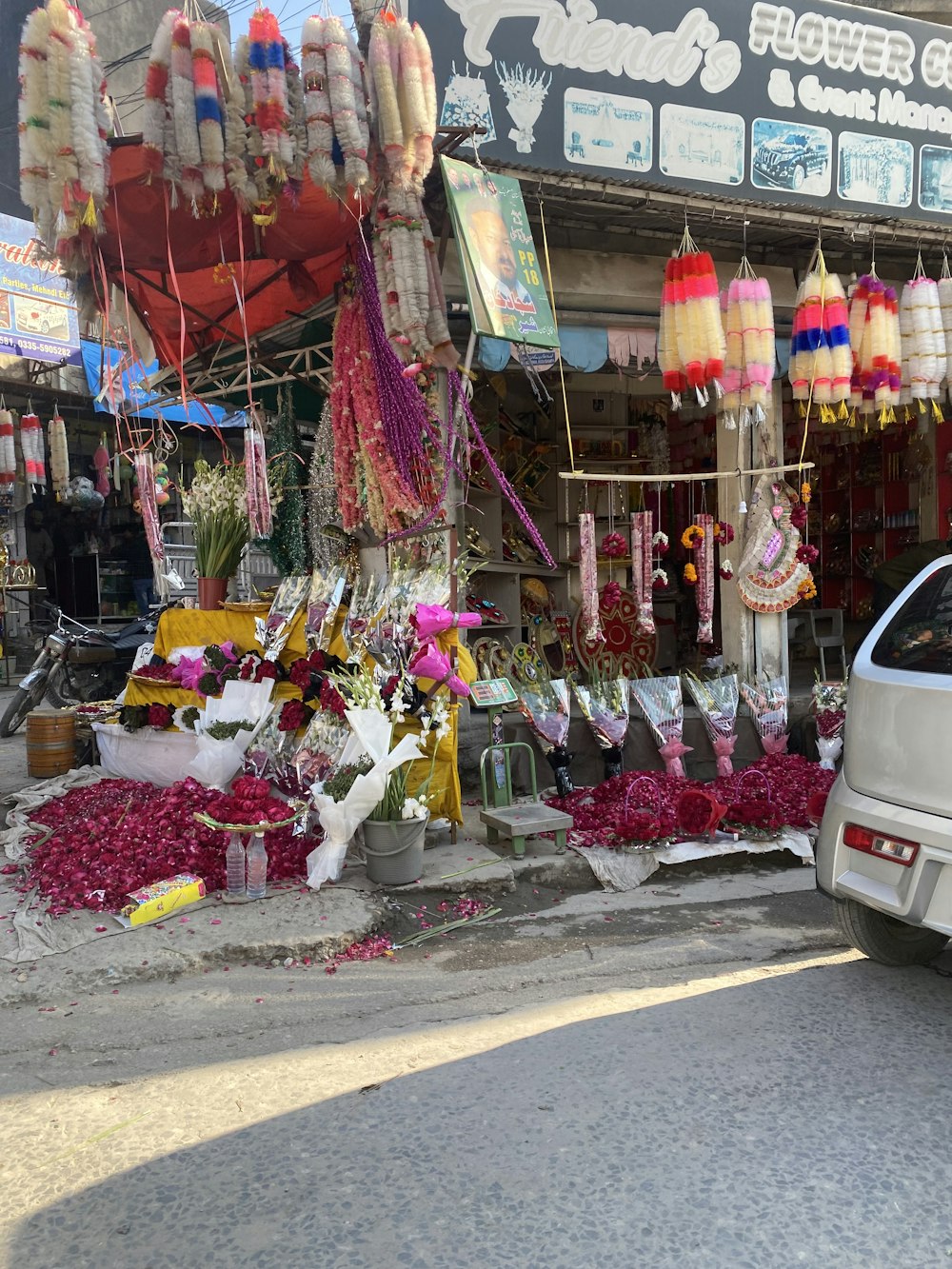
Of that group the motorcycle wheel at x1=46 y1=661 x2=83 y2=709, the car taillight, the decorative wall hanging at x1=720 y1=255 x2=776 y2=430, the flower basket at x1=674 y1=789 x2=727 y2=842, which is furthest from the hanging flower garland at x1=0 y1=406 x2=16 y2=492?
the car taillight

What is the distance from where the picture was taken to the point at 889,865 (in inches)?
129

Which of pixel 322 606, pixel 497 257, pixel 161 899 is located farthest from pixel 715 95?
pixel 161 899

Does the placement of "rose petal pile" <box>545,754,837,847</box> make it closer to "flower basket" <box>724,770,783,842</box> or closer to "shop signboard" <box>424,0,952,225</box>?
"flower basket" <box>724,770,783,842</box>

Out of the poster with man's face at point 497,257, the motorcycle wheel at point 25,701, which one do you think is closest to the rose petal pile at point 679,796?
the poster with man's face at point 497,257

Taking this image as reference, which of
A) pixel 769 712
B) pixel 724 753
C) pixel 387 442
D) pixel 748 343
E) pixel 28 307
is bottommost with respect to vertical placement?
pixel 724 753

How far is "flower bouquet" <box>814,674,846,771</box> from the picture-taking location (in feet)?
23.1

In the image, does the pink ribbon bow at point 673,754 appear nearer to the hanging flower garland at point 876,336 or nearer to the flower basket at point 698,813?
the flower basket at point 698,813

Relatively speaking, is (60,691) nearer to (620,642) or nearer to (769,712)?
(620,642)

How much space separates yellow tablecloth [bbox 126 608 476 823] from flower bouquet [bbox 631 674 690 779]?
62.8 inches

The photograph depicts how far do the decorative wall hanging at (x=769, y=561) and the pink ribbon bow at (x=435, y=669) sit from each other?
3327 mm

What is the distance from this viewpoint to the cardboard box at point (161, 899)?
446 cm

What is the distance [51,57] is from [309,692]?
12.1ft

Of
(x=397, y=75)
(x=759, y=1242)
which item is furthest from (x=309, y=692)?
(x=759, y=1242)

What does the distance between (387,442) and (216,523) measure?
176cm
